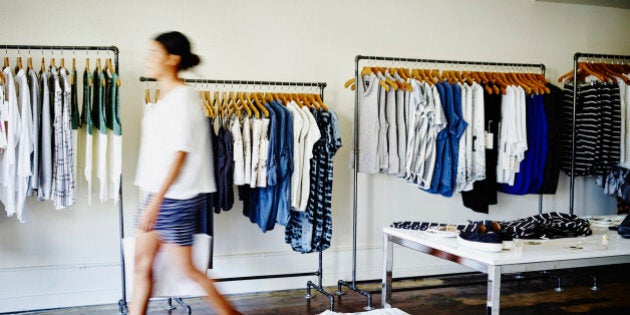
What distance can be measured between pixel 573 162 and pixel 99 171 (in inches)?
150

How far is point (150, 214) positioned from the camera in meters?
2.48

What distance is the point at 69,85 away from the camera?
3.68 m

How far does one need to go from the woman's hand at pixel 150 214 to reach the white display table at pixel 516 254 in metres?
1.34

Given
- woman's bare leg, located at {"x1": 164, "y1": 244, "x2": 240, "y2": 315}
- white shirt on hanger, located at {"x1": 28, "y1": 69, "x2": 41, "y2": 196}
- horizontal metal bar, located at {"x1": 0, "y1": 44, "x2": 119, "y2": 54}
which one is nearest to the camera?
woman's bare leg, located at {"x1": 164, "y1": 244, "x2": 240, "y2": 315}

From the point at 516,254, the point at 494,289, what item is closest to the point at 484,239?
the point at 516,254

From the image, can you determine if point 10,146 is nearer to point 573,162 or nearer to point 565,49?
point 573,162

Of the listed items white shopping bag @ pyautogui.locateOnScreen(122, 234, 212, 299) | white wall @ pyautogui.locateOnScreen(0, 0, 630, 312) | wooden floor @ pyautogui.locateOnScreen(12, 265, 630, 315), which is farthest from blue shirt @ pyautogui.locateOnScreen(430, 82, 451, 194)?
white shopping bag @ pyautogui.locateOnScreen(122, 234, 212, 299)

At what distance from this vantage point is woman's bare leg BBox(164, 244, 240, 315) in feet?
8.52

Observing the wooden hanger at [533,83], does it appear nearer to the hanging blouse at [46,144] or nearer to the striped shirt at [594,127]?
the striped shirt at [594,127]

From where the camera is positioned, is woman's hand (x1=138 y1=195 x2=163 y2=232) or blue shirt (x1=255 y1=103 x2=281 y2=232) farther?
blue shirt (x1=255 y1=103 x2=281 y2=232)

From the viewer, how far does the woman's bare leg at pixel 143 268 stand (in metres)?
2.56

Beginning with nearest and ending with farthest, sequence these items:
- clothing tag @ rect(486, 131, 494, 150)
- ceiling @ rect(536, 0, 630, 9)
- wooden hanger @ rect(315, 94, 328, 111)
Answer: wooden hanger @ rect(315, 94, 328, 111) → clothing tag @ rect(486, 131, 494, 150) → ceiling @ rect(536, 0, 630, 9)

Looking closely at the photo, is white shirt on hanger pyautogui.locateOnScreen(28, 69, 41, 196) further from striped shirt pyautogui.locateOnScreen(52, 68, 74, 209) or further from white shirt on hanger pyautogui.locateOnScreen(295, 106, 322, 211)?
white shirt on hanger pyautogui.locateOnScreen(295, 106, 322, 211)

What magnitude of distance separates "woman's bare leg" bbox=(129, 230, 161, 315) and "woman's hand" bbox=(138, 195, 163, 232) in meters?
0.05
